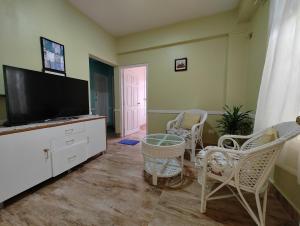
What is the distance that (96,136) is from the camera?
2.53 meters

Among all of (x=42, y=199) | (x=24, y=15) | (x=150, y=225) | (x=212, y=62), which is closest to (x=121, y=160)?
(x=42, y=199)

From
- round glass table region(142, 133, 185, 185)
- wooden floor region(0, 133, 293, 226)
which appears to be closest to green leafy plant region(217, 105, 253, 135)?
round glass table region(142, 133, 185, 185)

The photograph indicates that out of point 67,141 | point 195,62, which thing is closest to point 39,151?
point 67,141

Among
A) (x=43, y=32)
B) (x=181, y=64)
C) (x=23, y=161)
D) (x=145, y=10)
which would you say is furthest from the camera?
(x=181, y=64)

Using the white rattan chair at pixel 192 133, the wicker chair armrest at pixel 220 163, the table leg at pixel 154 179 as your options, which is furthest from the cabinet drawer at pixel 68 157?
the wicker chair armrest at pixel 220 163

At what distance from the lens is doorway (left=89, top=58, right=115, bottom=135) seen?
4.38 meters

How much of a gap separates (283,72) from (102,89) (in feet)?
14.5

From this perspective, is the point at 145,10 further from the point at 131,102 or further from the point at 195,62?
the point at 131,102

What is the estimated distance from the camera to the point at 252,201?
4.84 feet

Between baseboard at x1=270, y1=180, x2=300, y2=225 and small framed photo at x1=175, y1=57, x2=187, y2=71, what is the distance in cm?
256

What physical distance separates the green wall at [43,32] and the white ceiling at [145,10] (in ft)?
0.96

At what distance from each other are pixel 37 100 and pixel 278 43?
2.77 m

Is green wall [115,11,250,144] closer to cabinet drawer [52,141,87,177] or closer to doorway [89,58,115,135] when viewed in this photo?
doorway [89,58,115,135]

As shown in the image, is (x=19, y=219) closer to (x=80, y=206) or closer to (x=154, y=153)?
(x=80, y=206)
